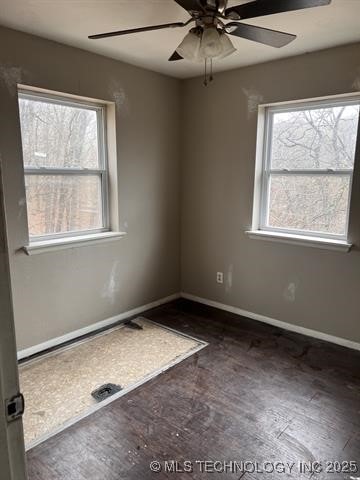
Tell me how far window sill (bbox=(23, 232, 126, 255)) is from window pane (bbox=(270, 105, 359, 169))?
68.9 inches

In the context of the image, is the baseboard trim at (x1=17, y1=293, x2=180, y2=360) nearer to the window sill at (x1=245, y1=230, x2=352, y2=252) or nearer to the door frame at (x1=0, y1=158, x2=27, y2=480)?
the window sill at (x1=245, y1=230, x2=352, y2=252)

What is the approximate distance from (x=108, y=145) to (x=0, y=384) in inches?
114

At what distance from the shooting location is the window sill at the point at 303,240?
289cm

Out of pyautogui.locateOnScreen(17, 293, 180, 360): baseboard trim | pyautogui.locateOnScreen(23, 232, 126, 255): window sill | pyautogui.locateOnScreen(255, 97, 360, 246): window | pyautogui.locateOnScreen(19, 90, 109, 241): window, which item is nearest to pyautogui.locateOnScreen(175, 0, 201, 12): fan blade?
pyautogui.locateOnScreen(19, 90, 109, 241): window

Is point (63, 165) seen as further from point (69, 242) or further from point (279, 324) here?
point (279, 324)

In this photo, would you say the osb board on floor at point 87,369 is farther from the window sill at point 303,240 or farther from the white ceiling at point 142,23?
the white ceiling at point 142,23

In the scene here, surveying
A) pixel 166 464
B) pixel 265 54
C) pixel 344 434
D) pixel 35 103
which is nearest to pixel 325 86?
pixel 265 54

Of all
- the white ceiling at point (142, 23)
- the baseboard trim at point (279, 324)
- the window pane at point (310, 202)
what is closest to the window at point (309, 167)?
the window pane at point (310, 202)

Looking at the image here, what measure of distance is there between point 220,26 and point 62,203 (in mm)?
1891

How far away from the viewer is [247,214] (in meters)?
3.47

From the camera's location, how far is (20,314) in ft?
8.98

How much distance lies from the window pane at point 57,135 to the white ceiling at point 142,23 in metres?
0.53

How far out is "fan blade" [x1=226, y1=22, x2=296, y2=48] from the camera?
1826 mm

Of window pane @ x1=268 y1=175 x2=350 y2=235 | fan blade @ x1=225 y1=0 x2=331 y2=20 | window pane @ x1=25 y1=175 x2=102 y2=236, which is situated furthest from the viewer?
window pane @ x1=268 y1=175 x2=350 y2=235
